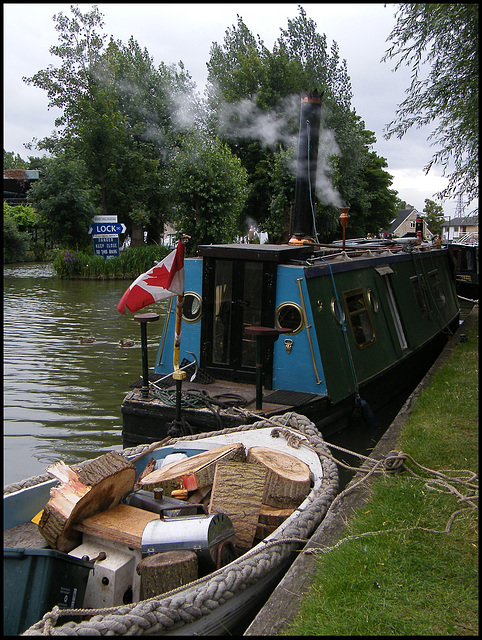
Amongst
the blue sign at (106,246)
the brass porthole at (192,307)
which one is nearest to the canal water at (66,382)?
the brass porthole at (192,307)

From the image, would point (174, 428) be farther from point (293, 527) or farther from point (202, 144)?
point (202, 144)

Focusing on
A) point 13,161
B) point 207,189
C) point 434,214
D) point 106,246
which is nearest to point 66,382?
point 106,246

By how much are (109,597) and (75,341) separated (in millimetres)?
10754

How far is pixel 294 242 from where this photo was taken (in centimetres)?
855

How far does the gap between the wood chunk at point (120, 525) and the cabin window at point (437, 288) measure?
9944mm

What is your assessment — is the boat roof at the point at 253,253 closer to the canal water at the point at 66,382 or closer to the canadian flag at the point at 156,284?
the canadian flag at the point at 156,284

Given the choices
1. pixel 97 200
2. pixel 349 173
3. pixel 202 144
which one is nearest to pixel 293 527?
pixel 202 144

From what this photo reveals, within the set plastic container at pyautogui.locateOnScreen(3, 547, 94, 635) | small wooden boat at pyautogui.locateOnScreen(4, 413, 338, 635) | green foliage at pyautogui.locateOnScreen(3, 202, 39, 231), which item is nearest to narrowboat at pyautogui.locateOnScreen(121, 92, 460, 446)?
small wooden boat at pyautogui.locateOnScreen(4, 413, 338, 635)

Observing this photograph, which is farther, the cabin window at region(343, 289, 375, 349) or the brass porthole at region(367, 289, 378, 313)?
the brass porthole at region(367, 289, 378, 313)

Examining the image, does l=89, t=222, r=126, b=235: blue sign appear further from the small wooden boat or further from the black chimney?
the small wooden boat

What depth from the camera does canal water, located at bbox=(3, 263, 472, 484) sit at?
7.87 m

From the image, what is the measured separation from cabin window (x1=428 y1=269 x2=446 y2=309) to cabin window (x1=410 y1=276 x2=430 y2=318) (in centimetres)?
94

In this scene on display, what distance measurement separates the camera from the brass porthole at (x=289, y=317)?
280 inches

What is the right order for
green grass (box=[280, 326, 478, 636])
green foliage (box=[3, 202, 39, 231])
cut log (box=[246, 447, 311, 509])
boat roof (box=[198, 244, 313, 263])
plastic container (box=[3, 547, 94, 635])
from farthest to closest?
green foliage (box=[3, 202, 39, 231]) → boat roof (box=[198, 244, 313, 263]) → cut log (box=[246, 447, 311, 509]) → plastic container (box=[3, 547, 94, 635]) → green grass (box=[280, 326, 478, 636])
